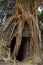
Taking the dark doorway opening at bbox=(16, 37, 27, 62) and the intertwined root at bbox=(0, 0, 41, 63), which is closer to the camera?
the intertwined root at bbox=(0, 0, 41, 63)

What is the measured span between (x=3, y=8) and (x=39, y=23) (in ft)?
2.03

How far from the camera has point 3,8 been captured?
3.89m

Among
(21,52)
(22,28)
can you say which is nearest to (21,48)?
(21,52)

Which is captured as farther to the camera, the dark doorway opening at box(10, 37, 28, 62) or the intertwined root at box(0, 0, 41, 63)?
the dark doorway opening at box(10, 37, 28, 62)

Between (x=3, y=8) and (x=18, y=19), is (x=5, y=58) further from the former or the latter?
(x=3, y=8)

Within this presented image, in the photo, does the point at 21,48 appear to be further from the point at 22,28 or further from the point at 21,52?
the point at 22,28

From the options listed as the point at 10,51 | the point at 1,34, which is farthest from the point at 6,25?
the point at 10,51

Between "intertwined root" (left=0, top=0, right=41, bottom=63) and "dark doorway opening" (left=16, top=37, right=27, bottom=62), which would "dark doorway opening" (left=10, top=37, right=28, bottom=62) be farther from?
"intertwined root" (left=0, top=0, right=41, bottom=63)

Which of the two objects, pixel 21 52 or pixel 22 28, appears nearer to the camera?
pixel 22 28

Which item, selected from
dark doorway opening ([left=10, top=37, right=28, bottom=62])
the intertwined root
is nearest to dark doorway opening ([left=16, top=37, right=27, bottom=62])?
dark doorway opening ([left=10, top=37, right=28, bottom=62])

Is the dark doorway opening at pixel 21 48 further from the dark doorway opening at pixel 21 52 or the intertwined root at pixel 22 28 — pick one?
the intertwined root at pixel 22 28

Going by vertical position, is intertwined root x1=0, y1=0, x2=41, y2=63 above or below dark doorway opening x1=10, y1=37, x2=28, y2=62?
above

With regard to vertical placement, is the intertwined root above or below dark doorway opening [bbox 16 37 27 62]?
above

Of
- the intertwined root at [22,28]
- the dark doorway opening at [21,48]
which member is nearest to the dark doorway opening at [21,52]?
the dark doorway opening at [21,48]
